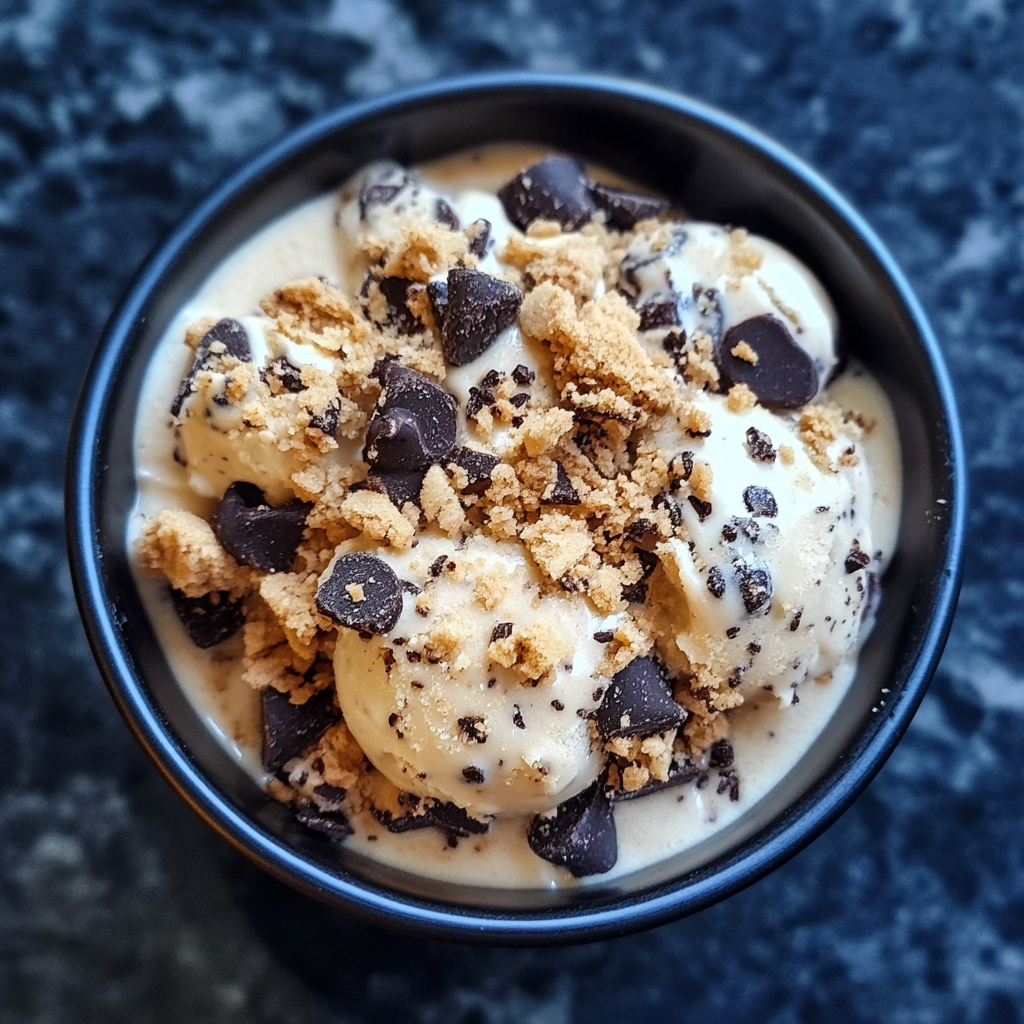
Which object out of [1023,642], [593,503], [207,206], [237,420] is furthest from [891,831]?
[207,206]

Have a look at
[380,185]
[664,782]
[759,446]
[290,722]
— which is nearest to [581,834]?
[664,782]

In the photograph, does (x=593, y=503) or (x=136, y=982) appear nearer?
(x=593, y=503)

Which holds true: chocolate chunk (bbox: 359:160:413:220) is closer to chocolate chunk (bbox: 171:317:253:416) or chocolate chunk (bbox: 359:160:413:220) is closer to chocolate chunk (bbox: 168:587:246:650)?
chocolate chunk (bbox: 171:317:253:416)

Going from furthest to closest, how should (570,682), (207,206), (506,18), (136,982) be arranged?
(506,18), (136,982), (207,206), (570,682)

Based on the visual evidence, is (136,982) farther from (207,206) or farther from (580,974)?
(207,206)

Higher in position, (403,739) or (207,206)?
(207,206)

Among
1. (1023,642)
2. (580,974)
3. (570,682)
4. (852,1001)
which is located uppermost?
(1023,642)

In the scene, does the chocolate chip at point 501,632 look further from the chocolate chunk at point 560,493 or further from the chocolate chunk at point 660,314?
the chocolate chunk at point 660,314

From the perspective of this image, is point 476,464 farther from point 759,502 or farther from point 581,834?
point 581,834
